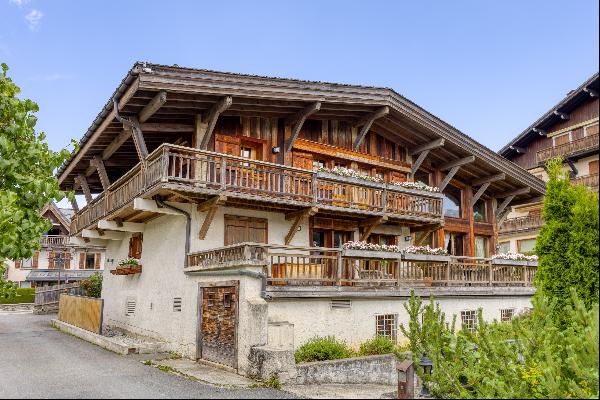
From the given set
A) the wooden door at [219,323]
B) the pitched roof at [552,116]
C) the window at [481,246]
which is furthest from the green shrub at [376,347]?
the pitched roof at [552,116]

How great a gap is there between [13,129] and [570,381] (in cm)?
946

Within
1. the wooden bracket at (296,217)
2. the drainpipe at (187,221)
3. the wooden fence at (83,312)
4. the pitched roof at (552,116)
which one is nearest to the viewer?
the drainpipe at (187,221)

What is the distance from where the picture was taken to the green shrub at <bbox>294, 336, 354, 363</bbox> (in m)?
13.3

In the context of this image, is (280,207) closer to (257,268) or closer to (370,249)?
(370,249)

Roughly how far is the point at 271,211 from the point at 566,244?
10.0 metres

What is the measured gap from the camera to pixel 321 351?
13.4 meters

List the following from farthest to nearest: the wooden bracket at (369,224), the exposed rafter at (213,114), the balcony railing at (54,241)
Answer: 1. the balcony railing at (54,241)
2. the wooden bracket at (369,224)
3. the exposed rafter at (213,114)

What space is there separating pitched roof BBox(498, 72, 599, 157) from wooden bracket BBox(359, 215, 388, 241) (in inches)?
813

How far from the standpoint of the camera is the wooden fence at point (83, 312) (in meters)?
19.4

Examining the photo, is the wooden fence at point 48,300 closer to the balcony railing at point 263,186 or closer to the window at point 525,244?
the balcony railing at point 263,186

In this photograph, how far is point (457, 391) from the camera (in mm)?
9508

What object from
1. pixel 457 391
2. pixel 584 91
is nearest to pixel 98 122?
pixel 457 391

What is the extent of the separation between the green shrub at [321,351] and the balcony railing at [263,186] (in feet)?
14.9

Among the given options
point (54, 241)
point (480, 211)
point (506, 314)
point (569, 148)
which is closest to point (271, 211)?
point (506, 314)
